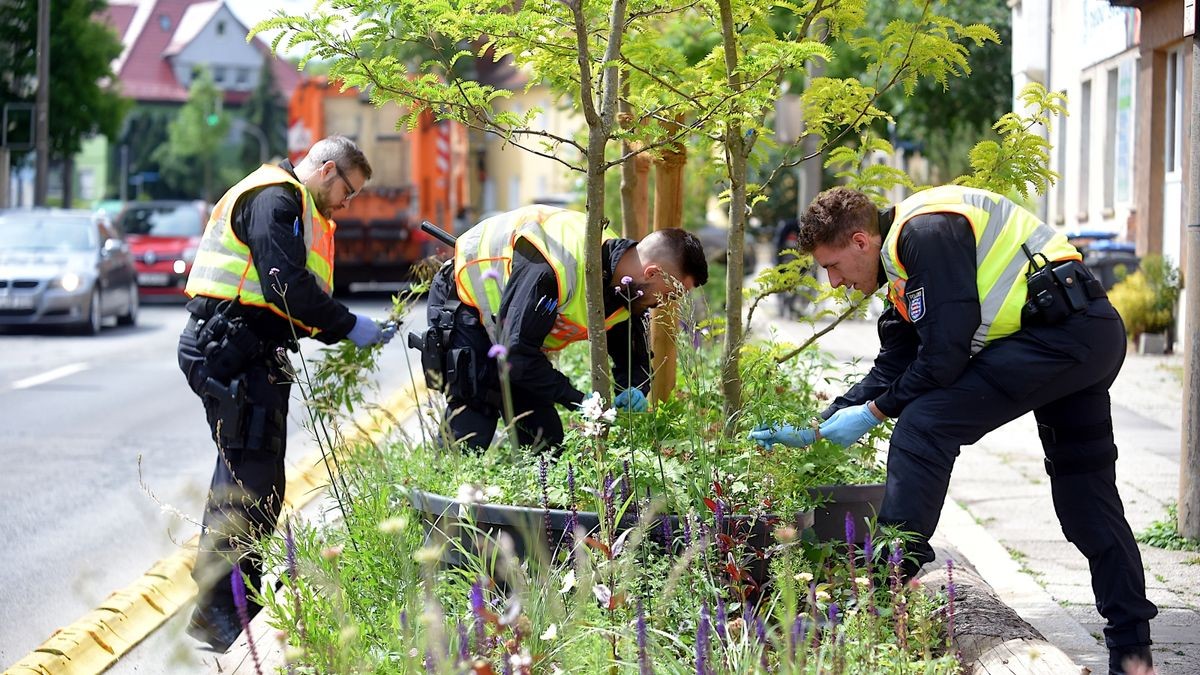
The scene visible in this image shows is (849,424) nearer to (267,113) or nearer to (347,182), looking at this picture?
(347,182)

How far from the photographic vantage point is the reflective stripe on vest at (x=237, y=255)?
5.29 meters

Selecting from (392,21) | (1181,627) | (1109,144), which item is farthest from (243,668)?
(1109,144)

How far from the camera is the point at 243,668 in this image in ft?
12.5

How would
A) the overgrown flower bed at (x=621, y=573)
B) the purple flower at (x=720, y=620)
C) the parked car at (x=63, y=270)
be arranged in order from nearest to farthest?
the overgrown flower bed at (x=621, y=573) → the purple flower at (x=720, y=620) → the parked car at (x=63, y=270)

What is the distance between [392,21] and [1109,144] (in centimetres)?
1633

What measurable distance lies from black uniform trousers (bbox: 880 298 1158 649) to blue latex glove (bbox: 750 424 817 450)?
1.02ft

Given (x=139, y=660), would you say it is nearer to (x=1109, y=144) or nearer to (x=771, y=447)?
(x=771, y=447)

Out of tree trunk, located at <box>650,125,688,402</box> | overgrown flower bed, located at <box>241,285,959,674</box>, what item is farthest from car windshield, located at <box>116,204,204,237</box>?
overgrown flower bed, located at <box>241,285,959,674</box>

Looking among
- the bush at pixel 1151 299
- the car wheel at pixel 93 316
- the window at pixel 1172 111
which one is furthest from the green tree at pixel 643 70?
the car wheel at pixel 93 316

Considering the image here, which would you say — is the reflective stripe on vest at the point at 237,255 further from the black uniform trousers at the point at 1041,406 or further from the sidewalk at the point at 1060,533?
the black uniform trousers at the point at 1041,406

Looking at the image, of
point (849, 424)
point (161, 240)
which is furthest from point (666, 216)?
point (161, 240)

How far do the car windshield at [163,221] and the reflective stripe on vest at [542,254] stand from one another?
20.8 m

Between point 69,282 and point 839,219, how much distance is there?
16.1 meters

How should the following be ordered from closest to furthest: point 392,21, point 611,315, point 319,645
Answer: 1. point 319,645
2. point 392,21
3. point 611,315
